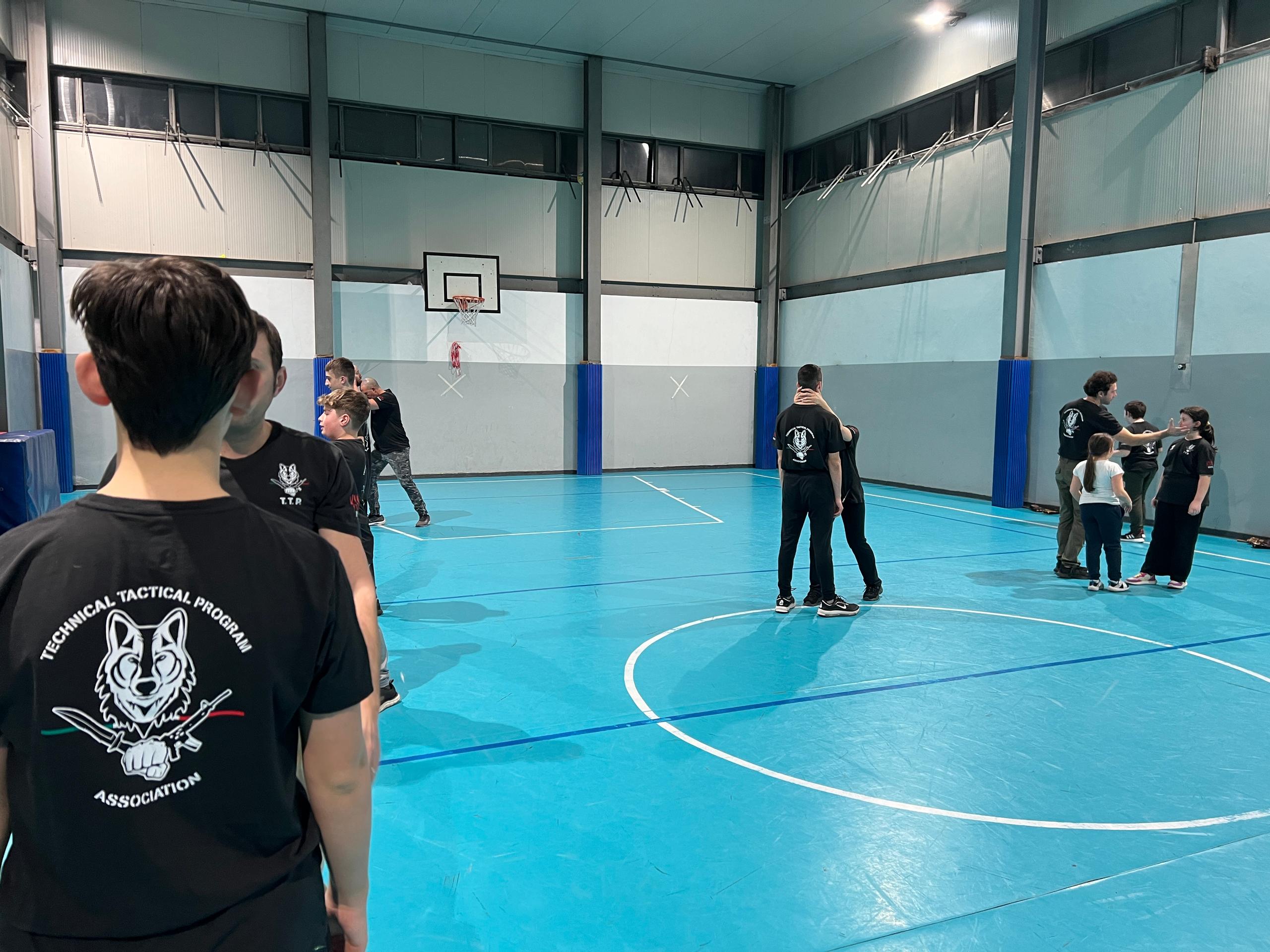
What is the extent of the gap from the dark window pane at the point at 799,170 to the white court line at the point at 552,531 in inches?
420

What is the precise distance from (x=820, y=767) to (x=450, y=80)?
16.7 metres

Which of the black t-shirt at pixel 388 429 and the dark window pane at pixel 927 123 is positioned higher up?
the dark window pane at pixel 927 123

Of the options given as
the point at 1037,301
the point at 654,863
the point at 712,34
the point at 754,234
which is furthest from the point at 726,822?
the point at 754,234

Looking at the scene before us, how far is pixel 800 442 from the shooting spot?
723cm

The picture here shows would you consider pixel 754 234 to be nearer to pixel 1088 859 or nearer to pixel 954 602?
pixel 954 602

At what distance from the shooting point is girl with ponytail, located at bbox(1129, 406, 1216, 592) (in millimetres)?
8156

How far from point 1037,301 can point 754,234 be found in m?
7.86

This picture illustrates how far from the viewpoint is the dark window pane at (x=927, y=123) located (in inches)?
641

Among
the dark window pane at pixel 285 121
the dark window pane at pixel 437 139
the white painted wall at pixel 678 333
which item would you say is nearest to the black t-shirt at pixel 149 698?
the dark window pane at pixel 285 121

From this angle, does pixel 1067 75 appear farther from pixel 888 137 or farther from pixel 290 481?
pixel 290 481

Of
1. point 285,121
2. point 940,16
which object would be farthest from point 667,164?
point 285,121

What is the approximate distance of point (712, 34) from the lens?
16.9 m

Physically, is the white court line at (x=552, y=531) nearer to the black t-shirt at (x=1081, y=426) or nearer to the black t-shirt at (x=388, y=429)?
the black t-shirt at (x=388, y=429)

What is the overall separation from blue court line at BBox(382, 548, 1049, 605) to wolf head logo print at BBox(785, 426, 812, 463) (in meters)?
1.99
